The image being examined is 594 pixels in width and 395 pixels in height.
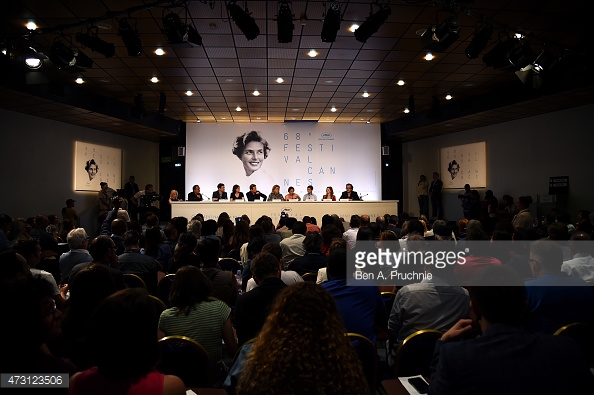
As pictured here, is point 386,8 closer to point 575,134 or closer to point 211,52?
point 211,52

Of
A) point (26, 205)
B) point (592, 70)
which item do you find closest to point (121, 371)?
point (592, 70)

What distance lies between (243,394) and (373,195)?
12.5m

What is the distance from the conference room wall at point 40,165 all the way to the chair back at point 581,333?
35.4 ft

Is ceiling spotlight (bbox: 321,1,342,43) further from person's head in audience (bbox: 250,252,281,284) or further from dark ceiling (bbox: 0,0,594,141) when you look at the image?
person's head in audience (bbox: 250,252,281,284)

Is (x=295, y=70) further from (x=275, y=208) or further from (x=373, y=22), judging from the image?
(x=275, y=208)

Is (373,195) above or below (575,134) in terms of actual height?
below

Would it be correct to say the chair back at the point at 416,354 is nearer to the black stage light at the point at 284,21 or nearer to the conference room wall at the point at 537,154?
the black stage light at the point at 284,21

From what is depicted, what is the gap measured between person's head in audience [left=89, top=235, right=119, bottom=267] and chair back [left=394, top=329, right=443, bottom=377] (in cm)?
242

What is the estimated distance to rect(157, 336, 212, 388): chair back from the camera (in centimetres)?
201

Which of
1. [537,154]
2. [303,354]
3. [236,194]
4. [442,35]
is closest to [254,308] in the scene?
[303,354]

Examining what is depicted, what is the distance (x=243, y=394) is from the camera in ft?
3.93

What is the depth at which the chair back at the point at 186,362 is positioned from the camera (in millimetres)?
2006

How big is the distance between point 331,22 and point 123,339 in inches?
206

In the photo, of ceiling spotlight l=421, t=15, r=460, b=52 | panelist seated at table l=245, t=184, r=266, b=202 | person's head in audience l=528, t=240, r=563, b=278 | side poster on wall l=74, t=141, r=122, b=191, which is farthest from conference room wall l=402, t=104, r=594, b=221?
side poster on wall l=74, t=141, r=122, b=191
